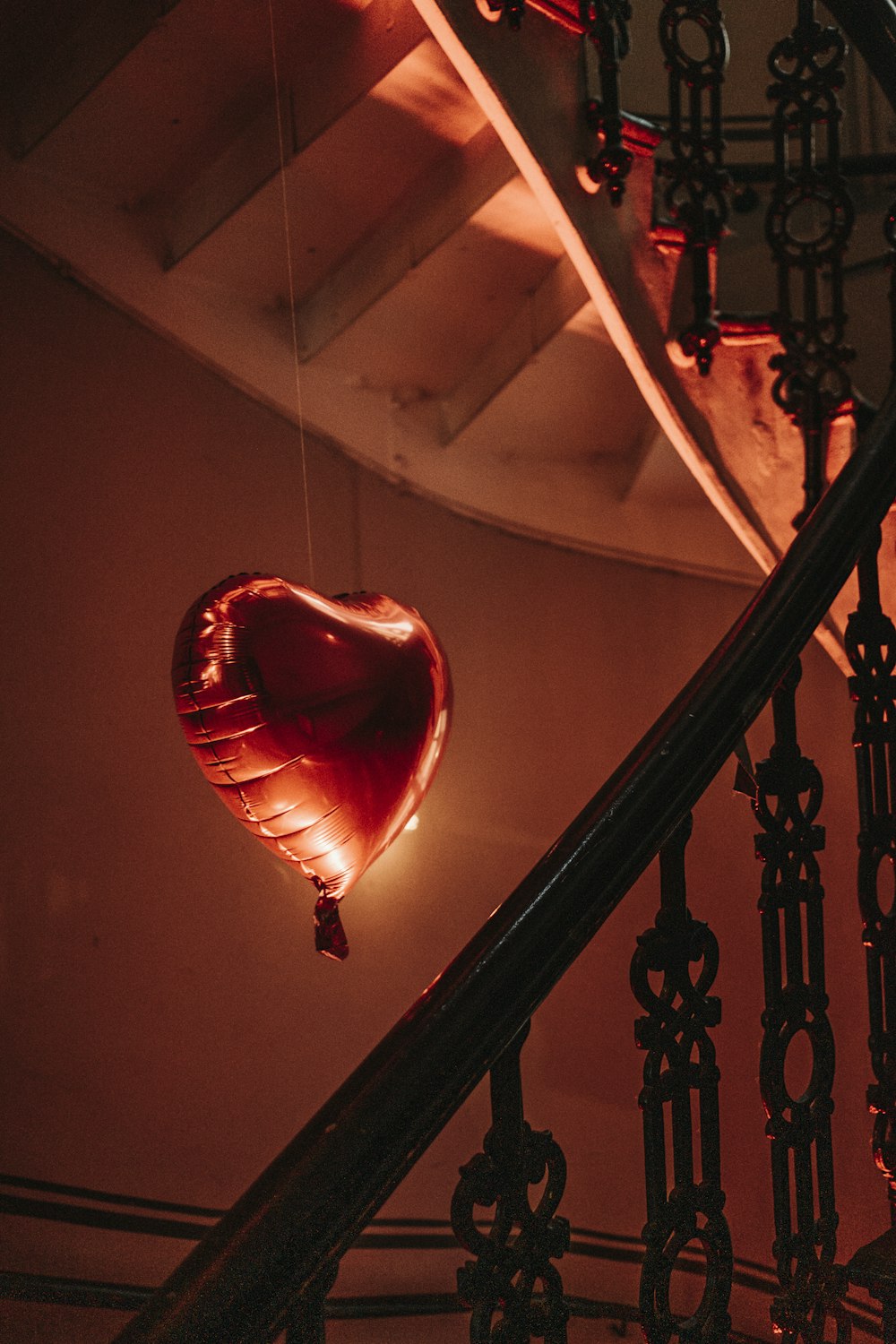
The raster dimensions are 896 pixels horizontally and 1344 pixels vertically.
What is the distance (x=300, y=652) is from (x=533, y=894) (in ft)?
3.09

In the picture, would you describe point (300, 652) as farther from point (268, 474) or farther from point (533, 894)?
point (268, 474)

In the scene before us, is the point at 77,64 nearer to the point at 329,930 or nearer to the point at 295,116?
the point at 295,116

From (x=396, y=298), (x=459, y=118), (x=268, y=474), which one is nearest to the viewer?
(x=459, y=118)

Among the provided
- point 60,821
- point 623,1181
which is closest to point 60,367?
point 60,821

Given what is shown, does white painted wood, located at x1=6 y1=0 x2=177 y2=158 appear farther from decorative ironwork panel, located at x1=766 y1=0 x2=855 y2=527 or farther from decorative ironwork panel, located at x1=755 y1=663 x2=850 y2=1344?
decorative ironwork panel, located at x1=755 y1=663 x2=850 y2=1344

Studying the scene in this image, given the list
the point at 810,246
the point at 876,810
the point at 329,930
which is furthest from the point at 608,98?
the point at 329,930

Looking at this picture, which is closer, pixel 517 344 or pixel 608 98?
pixel 608 98

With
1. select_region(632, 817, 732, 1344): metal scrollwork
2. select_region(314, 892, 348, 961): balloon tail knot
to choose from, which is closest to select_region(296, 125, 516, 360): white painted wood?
select_region(314, 892, 348, 961): balloon tail knot

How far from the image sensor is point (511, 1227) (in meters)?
0.93

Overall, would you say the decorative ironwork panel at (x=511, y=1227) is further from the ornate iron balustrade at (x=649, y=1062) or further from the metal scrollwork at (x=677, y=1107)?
the metal scrollwork at (x=677, y=1107)

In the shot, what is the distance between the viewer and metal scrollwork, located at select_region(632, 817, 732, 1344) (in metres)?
1.06

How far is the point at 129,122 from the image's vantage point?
9.31 feet

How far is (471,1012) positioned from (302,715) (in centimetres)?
95

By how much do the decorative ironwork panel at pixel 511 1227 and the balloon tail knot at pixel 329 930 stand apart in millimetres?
1039
